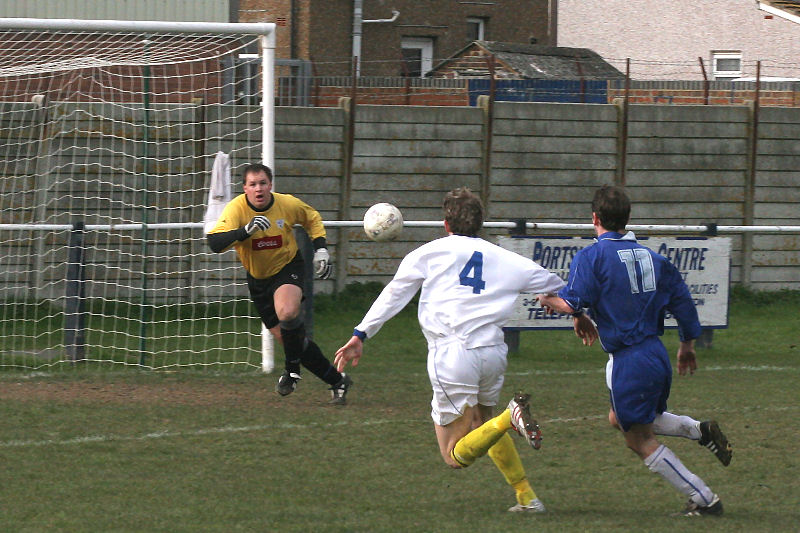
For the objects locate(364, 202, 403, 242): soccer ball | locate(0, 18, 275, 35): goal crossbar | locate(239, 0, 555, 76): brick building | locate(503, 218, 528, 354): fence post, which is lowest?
locate(503, 218, 528, 354): fence post

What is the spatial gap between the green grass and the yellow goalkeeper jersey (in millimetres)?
1005

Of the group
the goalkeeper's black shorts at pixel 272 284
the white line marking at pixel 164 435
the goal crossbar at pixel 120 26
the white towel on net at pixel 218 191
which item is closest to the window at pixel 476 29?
the goal crossbar at pixel 120 26

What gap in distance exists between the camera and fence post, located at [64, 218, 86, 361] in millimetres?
10422

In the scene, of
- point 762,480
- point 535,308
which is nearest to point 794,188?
point 535,308

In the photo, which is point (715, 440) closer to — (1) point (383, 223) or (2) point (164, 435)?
(2) point (164, 435)

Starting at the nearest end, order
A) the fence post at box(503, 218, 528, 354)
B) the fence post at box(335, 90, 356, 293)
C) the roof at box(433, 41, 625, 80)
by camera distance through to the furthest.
→ the fence post at box(503, 218, 528, 354) < the fence post at box(335, 90, 356, 293) < the roof at box(433, 41, 625, 80)

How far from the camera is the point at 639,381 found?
573cm

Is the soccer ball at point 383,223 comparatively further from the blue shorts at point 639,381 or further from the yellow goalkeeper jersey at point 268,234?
the blue shorts at point 639,381

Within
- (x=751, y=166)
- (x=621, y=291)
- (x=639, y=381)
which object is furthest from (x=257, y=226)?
(x=751, y=166)

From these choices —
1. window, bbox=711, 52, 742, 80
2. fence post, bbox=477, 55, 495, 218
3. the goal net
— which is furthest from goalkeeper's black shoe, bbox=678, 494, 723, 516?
window, bbox=711, 52, 742, 80

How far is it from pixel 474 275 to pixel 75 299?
5.55 metres

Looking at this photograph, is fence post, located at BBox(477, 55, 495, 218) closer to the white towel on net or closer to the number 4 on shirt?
the white towel on net

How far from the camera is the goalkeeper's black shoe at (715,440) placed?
5871 mm

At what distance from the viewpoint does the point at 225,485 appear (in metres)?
6.43
